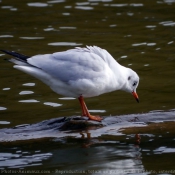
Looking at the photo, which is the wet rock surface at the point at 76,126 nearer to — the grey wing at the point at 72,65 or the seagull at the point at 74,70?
the seagull at the point at 74,70

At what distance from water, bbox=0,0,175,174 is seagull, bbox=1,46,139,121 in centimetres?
91

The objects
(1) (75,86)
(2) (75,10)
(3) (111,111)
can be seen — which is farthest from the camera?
(2) (75,10)

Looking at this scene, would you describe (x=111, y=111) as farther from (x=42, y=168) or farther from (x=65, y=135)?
(x=42, y=168)

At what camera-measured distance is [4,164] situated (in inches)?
320

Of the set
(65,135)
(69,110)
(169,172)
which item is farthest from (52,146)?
(69,110)

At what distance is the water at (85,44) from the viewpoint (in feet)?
27.6

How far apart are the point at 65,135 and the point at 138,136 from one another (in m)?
1.01

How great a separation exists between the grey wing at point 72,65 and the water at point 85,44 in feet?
3.46

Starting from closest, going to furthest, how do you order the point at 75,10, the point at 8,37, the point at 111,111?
the point at 111,111, the point at 8,37, the point at 75,10

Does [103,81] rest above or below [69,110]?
above

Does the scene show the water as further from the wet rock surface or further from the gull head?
the gull head

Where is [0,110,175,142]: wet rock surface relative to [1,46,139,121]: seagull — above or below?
below

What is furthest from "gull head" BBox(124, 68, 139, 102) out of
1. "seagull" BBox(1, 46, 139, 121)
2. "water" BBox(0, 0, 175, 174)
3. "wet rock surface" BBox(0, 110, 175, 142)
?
"wet rock surface" BBox(0, 110, 175, 142)

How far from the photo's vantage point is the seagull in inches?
372
